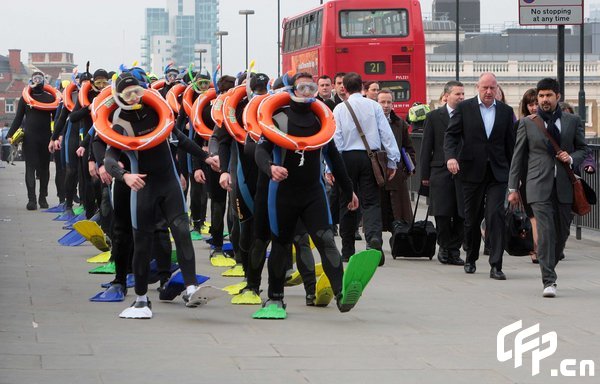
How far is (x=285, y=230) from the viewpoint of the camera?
35.3ft

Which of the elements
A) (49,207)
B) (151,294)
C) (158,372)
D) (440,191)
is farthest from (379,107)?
(49,207)

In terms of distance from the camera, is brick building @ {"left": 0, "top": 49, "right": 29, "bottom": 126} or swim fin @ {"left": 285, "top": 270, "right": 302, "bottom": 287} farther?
brick building @ {"left": 0, "top": 49, "right": 29, "bottom": 126}

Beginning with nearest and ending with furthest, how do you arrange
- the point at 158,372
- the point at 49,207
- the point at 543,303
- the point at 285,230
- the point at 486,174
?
the point at 158,372, the point at 285,230, the point at 543,303, the point at 486,174, the point at 49,207

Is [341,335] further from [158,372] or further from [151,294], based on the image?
[151,294]

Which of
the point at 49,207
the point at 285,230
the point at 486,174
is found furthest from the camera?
the point at 49,207

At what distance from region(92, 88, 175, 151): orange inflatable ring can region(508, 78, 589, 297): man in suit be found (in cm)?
310

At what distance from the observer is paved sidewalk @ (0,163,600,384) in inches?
326

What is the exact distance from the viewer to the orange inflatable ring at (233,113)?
40.6 ft

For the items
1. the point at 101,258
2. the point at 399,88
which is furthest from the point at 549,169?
the point at 399,88

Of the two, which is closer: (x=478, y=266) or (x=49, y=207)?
(x=478, y=266)

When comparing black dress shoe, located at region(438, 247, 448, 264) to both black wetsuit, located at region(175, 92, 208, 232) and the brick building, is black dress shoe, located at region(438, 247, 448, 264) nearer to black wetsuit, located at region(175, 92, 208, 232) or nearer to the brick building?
black wetsuit, located at region(175, 92, 208, 232)

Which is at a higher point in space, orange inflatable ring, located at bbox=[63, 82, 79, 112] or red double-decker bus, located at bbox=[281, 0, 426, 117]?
red double-decker bus, located at bbox=[281, 0, 426, 117]

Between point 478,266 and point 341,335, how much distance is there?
5076mm

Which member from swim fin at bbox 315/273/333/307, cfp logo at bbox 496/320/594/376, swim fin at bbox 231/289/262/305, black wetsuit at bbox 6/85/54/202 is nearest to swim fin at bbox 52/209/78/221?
black wetsuit at bbox 6/85/54/202
